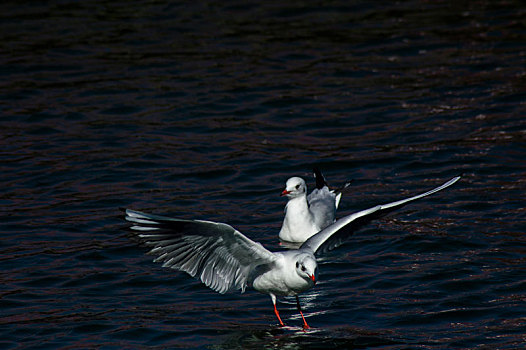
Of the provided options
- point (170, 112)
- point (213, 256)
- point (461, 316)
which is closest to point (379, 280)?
point (461, 316)

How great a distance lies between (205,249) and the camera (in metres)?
8.31

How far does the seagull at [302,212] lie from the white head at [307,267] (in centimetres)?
283

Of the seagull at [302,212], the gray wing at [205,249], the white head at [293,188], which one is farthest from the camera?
the white head at [293,188]

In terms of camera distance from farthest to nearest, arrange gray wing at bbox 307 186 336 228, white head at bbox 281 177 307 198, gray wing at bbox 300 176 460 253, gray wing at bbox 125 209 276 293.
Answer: gray wing at bbox 307 186 336 228 → white head at bbox 281 177 307 198 → gray wing at bbox 300 176 460 253 → gray wing at bbox 125 209 276 293

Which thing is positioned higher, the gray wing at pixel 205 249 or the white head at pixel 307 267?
the gray wing at pixel 205 249

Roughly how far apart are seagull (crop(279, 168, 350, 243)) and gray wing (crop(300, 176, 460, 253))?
182 cm

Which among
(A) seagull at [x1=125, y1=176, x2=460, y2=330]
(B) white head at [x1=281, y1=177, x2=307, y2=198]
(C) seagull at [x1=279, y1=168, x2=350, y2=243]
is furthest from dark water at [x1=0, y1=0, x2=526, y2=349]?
(B) white head at [x1=281, y1=177, x2=307, y2=198]

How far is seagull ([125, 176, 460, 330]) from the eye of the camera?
7.92 m

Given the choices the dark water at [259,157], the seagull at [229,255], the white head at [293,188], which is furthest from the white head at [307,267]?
the white head at [293,188]

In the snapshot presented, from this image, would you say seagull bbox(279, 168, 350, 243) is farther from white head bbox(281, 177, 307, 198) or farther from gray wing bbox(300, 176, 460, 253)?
gray wing bbox(300, 176, 460, 253)

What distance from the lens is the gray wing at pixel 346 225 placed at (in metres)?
8.61

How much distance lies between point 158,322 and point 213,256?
36.9 inches

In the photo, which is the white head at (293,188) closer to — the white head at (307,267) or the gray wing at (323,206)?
the gray wing at (323,206)

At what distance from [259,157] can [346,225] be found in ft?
16.8
